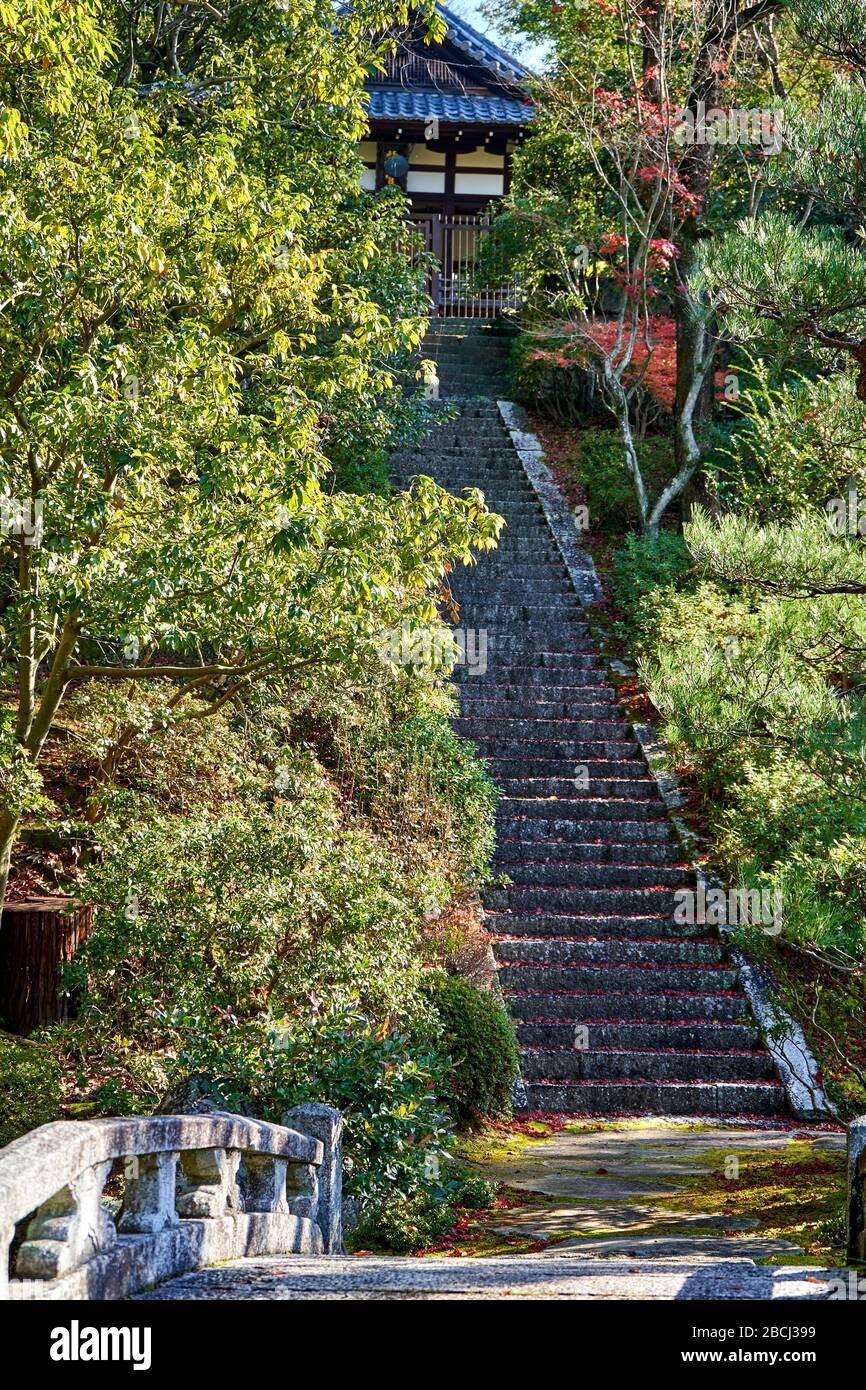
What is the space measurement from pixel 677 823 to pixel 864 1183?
25.0ft

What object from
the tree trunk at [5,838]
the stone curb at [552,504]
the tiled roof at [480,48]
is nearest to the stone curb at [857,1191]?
the tree trunk at [5,838]

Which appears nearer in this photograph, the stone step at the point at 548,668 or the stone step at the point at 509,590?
the stone step at the point at 548,668

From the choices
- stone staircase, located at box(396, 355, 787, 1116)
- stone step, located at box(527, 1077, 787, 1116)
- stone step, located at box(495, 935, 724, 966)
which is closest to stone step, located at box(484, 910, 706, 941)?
stone staircase, located at box(396, 355, 787, 1116)

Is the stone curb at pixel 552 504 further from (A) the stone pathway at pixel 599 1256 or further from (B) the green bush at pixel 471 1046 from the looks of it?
(A) the stone pathway at pixel 599 1256

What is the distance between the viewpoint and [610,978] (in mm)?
10547

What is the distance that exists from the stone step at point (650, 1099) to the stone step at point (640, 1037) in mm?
489

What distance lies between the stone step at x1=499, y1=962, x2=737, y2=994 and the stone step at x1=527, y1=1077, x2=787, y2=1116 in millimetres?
1126

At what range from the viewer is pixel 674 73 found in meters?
16.6

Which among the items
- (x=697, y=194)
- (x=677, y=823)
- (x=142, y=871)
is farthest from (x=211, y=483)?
(x=697, y=194)

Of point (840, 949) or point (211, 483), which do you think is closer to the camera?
point (211, 483)

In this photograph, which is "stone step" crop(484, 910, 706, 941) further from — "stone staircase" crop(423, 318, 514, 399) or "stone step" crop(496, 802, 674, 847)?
"stone staircase" crop(423, 318, 514, 399)

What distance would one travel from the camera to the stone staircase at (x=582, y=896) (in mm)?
9719

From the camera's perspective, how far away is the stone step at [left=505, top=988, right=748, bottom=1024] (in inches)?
402

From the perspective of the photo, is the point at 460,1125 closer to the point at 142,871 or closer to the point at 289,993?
the point at 289,993
